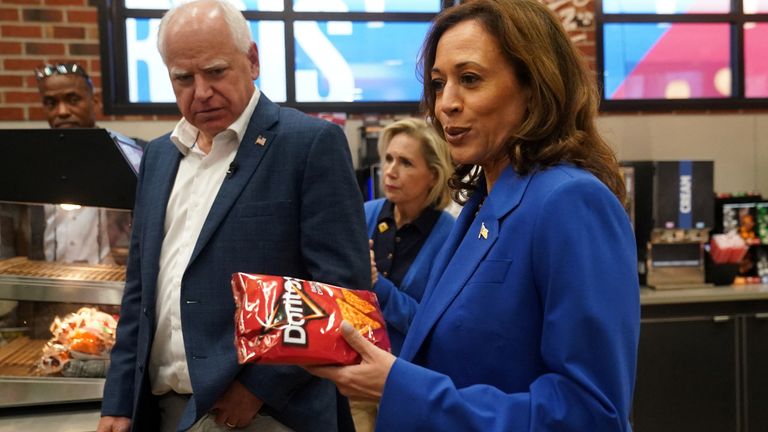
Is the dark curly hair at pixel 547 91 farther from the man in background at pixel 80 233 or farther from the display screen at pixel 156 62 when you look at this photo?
the display screen at pixel 156 62

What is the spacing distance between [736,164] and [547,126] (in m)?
4.24

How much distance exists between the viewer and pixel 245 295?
1.18 m

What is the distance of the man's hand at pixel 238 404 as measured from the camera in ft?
5.38

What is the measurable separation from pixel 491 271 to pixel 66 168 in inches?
61.7

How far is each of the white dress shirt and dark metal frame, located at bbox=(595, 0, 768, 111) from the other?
3441mm

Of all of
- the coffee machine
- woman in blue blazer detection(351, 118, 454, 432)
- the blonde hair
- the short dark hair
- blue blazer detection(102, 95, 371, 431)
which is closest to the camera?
blue blazer detection(102, 95, 371, 431)

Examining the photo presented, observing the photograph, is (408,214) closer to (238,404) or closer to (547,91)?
(238,404)

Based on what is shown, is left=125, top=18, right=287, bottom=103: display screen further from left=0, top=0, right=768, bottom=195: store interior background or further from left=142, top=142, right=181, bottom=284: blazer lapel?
left=142, top=142, right=181, bottom=284: blazer lapel

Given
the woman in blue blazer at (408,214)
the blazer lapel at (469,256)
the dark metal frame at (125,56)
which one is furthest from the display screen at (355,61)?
the blazer lapel at (469,256)

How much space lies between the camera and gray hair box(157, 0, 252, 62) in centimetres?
175

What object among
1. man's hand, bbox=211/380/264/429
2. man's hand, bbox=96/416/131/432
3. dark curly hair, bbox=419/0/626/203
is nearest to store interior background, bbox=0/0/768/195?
man's hand, bbox=96/416/131/432

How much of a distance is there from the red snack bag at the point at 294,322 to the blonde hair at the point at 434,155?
169cm

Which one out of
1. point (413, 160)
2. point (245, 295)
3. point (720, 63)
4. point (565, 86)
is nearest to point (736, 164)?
point (720, 63)

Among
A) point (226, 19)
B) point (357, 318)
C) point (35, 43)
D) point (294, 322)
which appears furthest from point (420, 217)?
point (35, 43)
